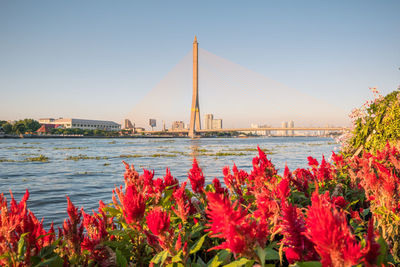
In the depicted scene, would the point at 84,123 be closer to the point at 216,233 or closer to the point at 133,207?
the point at 133,207

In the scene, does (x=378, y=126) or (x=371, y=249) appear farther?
(x=378, y=126)

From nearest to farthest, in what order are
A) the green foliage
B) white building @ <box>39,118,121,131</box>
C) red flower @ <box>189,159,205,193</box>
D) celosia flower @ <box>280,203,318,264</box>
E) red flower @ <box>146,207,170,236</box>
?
1. celosia flower @ <box>280,203,318,264</box>
2. red flower @ <box>146,207,170,236</box>
3. red flower @ <box>189,159,205,193</box>
4. the green foliage
5. white building @ <box>39,118,121,131</box>

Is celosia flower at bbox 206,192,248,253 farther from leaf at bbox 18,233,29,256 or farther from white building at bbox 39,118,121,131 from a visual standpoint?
white building at bbox 39,118,121,131

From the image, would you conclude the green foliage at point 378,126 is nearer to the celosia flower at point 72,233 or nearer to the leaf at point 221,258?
the leaf at point 221,258

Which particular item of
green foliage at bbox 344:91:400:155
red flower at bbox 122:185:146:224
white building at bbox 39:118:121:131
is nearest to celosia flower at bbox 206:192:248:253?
red flower at bbox 122:185:146:224

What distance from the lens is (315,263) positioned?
0.92 meters

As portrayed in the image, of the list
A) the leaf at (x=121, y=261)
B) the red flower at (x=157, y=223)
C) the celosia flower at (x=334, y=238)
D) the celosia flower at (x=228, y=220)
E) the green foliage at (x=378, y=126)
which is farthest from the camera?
the green foliage at (x=378, y=126)

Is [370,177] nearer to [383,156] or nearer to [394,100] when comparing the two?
[383,156]

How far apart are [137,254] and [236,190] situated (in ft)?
3.32

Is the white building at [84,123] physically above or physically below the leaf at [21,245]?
above

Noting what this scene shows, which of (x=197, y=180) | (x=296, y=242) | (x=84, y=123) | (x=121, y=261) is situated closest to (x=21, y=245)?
(x=121, y=261)

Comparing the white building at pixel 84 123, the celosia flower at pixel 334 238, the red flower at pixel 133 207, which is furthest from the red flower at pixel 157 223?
the white building at pixel 84 123

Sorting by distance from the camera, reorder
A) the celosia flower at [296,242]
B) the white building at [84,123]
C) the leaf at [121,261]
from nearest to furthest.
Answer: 1. the celosia flower at [296,242]
2. the leaf at [121,261]
3. the white building at [84,123]


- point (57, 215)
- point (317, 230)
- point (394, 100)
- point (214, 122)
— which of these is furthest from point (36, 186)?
point (214, 122)
